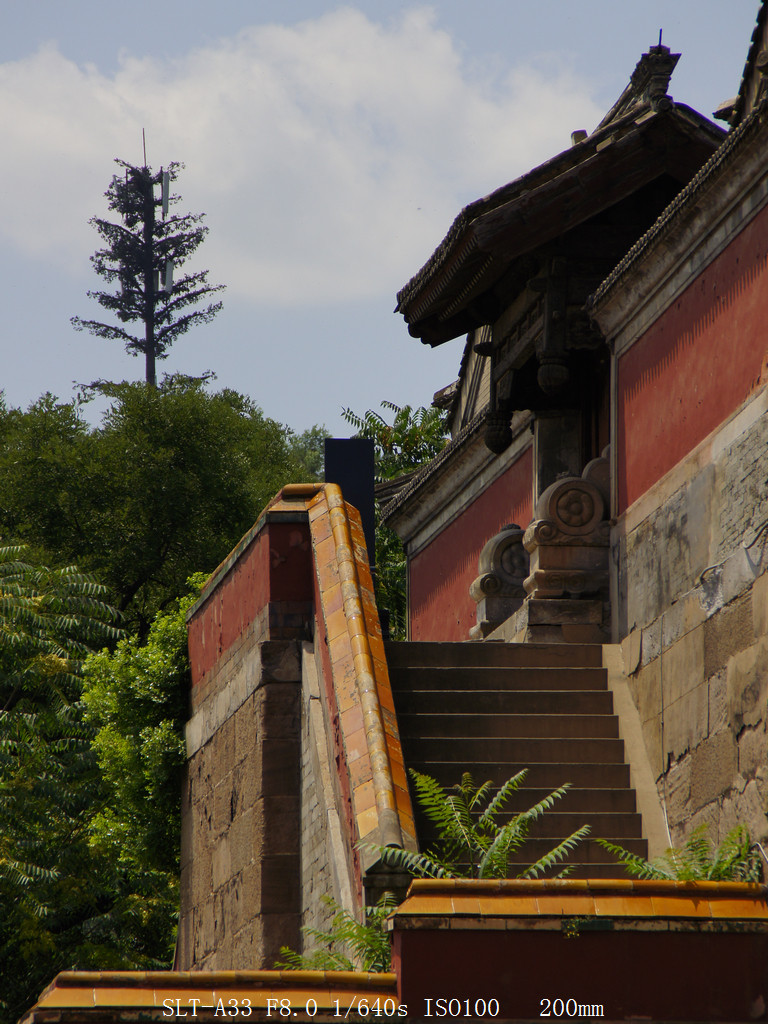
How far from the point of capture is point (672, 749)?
28.6 feet

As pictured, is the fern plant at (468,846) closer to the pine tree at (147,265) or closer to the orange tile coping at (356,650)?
the orange tile coping at (356,650)

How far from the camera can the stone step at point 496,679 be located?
9.68 metres

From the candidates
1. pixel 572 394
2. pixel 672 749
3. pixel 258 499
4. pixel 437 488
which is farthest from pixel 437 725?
pixel 258 499

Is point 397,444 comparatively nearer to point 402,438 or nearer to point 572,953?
point 402,438

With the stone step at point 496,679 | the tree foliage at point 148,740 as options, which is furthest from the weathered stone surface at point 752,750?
the tree foliage at point 148,740

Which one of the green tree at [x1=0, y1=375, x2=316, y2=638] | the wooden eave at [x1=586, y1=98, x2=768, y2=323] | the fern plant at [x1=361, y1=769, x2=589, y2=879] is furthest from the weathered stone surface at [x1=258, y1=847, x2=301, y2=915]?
the green tree at [x1=0, y1=375, x2=316, y2=638]

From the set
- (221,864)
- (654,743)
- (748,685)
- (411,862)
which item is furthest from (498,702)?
(221,864)

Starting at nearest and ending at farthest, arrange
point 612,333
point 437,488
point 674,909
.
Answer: point 674,909, point 612,333, point 437,488

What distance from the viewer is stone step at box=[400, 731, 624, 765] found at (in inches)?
352

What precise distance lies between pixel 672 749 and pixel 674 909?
2803 millimetres

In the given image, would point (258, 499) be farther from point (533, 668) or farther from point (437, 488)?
point (533, 668)

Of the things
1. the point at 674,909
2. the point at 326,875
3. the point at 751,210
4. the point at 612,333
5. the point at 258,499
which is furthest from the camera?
the point at 258,499

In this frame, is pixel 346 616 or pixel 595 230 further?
pixel 595 230

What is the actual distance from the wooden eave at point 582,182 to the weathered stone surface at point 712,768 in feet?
15.3
